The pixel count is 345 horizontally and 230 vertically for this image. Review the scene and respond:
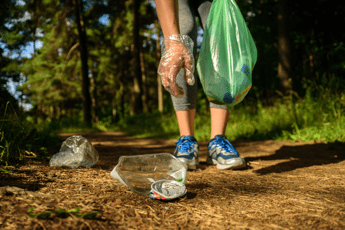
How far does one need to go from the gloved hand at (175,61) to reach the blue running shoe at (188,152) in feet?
1.78

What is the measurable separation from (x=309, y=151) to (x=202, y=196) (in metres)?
2.01

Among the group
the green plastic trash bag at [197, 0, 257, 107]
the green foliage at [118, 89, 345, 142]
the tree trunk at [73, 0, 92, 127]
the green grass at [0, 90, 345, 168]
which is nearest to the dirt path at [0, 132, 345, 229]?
the green plastic trash bag at [197, 0, 257, 107]

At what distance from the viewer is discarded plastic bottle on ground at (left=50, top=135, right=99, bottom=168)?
5.83 ft

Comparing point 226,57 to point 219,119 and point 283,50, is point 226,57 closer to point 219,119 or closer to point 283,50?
point 219,119

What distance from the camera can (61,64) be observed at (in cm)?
1430

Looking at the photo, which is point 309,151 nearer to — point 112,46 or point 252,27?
point 252,27

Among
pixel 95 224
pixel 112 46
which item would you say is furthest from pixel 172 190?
pixel 112 46

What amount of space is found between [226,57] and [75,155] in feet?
4.29

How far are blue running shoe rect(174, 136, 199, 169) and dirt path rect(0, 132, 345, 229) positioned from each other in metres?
0.12

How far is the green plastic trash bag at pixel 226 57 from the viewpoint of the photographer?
150cm

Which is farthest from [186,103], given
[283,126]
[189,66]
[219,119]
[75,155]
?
[283,126]

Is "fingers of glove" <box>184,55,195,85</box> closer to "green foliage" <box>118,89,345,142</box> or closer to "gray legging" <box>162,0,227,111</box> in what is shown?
"gray legging" <box>162,0,227,111</box>

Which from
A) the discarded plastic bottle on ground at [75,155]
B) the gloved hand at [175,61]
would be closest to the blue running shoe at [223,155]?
the gloved hand at [175,61]

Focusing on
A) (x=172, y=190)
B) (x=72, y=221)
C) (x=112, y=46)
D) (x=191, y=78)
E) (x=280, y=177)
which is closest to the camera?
(x=72, y=221)
